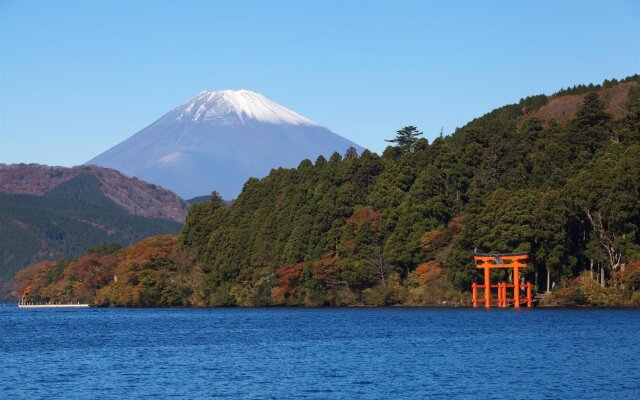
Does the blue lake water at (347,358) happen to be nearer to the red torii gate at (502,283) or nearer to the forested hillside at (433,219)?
the red torii gate at (502,283)

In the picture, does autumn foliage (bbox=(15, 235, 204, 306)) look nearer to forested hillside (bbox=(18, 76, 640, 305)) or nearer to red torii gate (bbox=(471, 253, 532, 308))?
forested hillside (bbox=(18, 76, 640, 305))

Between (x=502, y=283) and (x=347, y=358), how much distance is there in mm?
35586

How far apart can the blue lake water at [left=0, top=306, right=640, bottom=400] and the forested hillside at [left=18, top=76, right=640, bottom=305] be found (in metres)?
6.97

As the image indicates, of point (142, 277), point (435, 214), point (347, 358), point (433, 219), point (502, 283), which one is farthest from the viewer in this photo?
point (142, 277)

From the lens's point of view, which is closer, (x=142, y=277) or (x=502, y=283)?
(x=502, y=283)

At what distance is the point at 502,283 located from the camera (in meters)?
81.1

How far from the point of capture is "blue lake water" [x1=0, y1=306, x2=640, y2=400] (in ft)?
124

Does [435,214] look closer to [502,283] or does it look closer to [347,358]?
[502,283]

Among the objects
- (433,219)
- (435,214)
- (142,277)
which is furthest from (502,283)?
(142,277)

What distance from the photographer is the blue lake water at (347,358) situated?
37.8 m

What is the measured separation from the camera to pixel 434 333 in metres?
59.2

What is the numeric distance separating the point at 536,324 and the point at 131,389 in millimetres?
29788

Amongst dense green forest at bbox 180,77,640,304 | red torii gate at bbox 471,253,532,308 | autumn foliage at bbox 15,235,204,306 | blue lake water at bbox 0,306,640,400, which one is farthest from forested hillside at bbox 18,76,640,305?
blue lake water at bbox 0,306,640,400

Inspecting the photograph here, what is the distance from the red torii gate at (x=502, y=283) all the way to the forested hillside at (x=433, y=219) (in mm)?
1156
